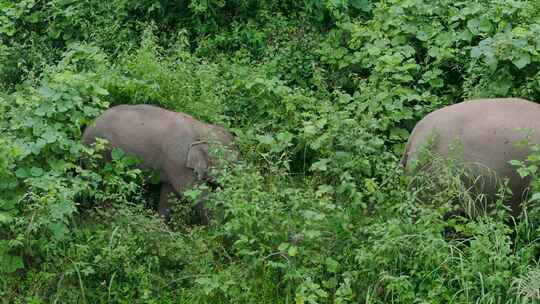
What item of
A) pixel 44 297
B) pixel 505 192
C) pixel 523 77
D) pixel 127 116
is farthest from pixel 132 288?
pixel 523 77

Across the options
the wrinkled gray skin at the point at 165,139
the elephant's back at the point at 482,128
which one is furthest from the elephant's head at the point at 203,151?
the elephant's back at the point at 482,128

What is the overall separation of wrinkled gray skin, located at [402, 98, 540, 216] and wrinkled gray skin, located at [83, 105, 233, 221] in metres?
1.58

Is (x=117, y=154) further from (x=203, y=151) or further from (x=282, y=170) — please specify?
(x=282, y=170)

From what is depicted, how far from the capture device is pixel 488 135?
6.42m

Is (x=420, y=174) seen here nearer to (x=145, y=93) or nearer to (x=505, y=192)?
(x=505, y=192)

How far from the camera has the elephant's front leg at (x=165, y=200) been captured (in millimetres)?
7223

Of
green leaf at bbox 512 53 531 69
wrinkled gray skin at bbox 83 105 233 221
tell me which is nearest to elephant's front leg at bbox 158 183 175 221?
wrinkled gray skin at bbox 83 105 233 221

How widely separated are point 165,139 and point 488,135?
2.44 m

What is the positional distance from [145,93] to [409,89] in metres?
2.12

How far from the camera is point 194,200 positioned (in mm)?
6969

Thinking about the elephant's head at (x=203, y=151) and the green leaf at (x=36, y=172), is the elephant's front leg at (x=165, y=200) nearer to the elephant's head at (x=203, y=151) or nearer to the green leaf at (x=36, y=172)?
the elephant's head at (x=203, y=151)

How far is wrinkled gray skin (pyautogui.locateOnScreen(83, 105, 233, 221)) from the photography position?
23.8 ft

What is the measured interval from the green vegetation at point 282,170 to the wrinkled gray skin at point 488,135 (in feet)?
0.87

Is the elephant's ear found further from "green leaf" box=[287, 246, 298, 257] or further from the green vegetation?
"green leaf" box=[287, 246, 298, 257]
